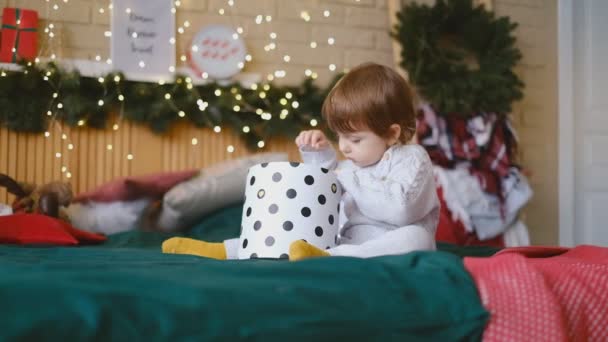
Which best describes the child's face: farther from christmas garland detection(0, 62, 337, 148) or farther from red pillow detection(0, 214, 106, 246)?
christmas garland detection(0, 62, 337, 148)

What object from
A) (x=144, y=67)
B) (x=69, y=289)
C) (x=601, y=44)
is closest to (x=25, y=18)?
(x=144, y=67)

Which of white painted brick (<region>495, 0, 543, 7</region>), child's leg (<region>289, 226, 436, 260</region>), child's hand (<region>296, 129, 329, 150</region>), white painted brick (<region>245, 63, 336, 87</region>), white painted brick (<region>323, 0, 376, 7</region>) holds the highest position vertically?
white painted brick (<region>495, 0, 543, 7</region>)

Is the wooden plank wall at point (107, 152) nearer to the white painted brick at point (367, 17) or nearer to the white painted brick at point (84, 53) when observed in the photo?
the white painted brick at point (84, 53)

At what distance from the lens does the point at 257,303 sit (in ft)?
2.50

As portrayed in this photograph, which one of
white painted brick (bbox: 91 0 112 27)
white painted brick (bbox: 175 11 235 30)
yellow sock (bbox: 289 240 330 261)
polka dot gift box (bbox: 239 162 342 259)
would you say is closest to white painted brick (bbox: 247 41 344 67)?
white painted brick (bbox: 175 11 235 30)

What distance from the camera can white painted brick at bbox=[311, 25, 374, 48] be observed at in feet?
11.1

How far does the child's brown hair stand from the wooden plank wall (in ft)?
4.98

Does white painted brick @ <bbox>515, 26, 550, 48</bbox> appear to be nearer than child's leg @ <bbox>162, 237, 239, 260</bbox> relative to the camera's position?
No

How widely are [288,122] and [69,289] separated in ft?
8.11

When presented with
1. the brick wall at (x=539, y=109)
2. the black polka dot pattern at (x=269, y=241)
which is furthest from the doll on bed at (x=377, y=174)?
the brick wall at (x=539, y=109)

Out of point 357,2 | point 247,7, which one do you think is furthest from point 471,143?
point 247,7

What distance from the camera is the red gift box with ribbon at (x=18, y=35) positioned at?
2.81 meters

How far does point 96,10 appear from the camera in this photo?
2.99 metres

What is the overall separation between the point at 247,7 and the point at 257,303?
2631mm
